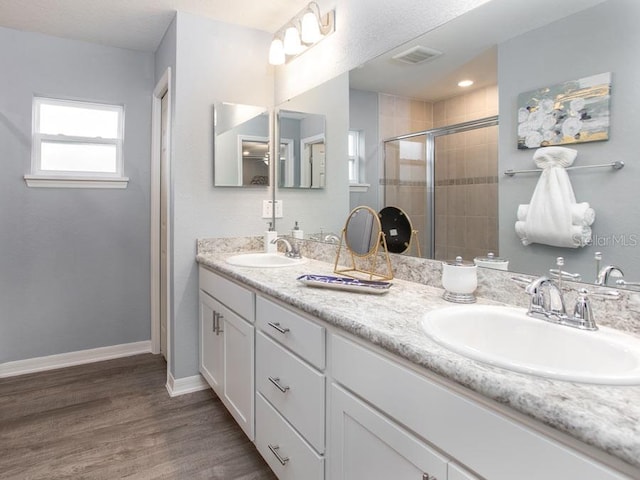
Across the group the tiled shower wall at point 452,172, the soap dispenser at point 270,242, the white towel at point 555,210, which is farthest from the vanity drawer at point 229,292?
the white towel at point 555,210

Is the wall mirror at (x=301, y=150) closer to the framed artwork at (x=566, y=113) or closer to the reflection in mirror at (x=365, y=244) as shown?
the reflection in mirror at (x=365, y=244)

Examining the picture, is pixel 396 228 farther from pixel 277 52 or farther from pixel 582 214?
pixel 277 52

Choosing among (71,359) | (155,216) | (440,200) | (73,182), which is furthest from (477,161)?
(71,359)

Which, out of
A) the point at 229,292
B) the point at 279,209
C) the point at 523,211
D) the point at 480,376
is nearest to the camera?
the point at 480,376

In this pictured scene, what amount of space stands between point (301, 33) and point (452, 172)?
1.31 metres

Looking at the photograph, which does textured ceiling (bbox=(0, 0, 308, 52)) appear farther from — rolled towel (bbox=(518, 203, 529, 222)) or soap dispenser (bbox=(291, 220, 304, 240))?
rolled towel (bbox=(518, 203, 529, 222))

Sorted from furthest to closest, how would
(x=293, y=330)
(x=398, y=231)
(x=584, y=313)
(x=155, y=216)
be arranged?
(x=155, y=216)
(x=398, y=231)
(x=293, y=330)
(x=584, y=313)

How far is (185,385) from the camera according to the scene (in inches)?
96.3

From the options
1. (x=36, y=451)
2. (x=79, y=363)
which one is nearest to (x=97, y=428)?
(x=36, y=451)

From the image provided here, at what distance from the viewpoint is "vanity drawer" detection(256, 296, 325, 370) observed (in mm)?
1234

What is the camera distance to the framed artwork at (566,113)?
3.42 ft

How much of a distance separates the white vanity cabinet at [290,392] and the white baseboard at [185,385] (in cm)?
94

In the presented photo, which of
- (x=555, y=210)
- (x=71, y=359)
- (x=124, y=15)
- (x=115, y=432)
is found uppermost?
(x=124, y=15)

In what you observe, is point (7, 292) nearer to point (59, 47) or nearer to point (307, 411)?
point (59, 47)
